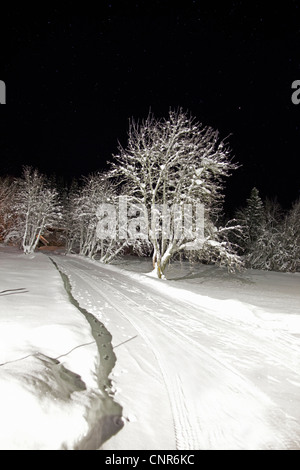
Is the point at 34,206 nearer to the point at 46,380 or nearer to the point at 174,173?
the point at 174,173

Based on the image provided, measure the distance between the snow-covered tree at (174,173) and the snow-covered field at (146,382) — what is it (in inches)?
412

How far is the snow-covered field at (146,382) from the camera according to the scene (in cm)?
264

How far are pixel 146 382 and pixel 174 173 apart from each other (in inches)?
611

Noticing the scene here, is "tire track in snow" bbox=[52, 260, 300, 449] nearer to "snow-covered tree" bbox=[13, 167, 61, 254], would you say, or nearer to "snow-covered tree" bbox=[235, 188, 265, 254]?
"snow-covered tree" bbox=[13, 167, 61, 254]

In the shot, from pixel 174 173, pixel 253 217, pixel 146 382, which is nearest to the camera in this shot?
pixel 146 382

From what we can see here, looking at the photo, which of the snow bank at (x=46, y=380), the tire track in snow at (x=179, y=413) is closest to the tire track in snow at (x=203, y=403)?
the tire track in snow at (x=179, y=413)

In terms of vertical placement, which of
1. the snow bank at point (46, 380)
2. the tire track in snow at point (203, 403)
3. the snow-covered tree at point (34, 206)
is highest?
the snow-covered tree at point (34, 206)

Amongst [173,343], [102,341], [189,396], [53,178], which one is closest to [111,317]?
[102,341]

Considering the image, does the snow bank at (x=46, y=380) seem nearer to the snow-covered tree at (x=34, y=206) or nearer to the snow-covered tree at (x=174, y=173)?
the snow-covered tree at (x=174, y=173)

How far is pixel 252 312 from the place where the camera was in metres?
8.16

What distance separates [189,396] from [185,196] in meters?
14.0

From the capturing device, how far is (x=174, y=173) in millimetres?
17781

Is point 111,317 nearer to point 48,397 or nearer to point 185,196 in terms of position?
point 48,397

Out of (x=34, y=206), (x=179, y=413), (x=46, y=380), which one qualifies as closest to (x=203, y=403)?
(x=179, y=413)
